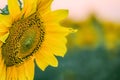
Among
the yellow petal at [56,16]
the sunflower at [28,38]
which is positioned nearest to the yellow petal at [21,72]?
the sunflower at [28,38]

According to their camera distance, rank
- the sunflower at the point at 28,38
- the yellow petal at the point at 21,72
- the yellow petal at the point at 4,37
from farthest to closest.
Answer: the yellow petal at the point at 21,72 → the sunflower at the point at 28,38 → the yellow petal at the point at 4,37

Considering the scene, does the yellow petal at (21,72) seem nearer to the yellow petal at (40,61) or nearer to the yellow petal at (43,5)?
the yellow petal at (40,61)

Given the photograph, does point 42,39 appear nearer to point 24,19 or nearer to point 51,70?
point 24,19

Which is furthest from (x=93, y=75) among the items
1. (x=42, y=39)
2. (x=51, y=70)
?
(x=42, y=39)

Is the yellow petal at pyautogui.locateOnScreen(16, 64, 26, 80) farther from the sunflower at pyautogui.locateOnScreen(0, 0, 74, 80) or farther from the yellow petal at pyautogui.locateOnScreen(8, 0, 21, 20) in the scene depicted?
the yellow petal at pyautogui.locateOnScreen(8, 0, 21, 20)

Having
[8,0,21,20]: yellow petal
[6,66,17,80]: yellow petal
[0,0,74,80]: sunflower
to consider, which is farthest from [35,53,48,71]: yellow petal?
[8,0,21,20]: yellow petal

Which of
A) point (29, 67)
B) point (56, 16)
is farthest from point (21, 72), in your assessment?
point (56, 16)
